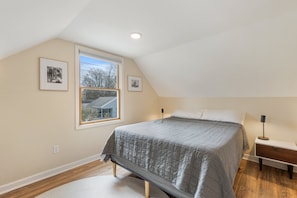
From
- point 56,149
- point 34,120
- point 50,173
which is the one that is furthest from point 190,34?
point 50,173

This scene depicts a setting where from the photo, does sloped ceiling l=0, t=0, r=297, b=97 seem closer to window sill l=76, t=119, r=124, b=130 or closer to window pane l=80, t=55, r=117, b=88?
window pane l=80, t=55, r=117, b=88

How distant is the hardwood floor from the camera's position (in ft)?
6.16

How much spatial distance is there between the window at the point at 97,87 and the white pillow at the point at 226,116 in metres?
1.94

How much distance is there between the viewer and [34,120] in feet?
7.14

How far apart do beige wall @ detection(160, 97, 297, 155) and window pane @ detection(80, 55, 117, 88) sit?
7.55 feet

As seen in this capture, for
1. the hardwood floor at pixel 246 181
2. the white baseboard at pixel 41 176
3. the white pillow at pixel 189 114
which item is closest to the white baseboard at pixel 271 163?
the hardwood floor at pixel 246 181

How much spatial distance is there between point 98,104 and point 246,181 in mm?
2846

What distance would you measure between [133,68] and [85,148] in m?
2.10

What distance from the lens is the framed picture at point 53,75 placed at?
2248mm

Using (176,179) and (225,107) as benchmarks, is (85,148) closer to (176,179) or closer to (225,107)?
(176,179)

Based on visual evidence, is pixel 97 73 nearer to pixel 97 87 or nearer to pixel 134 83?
pixel 97 87

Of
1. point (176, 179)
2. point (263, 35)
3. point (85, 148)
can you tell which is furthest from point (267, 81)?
point (85, 148)

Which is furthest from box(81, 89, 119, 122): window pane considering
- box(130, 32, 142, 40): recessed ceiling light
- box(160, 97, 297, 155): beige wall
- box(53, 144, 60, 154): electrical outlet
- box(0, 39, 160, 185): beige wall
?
box(160, 97, 297, 155): beige wall

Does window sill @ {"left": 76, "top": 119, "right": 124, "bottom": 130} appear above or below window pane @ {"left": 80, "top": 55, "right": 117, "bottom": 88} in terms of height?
below
